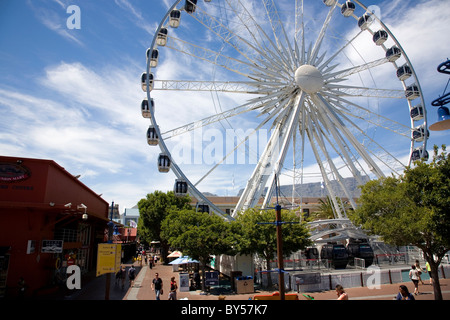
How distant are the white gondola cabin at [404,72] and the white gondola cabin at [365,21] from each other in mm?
5206

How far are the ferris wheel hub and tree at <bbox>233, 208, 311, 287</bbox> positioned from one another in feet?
36.2

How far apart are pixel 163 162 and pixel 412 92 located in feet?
79.6

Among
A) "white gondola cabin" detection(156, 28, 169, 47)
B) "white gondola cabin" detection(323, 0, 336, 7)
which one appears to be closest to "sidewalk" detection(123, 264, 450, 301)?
"white gondola cabin" detection(156, 28, 169, 47)

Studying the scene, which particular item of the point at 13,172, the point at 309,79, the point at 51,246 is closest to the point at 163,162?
the point at 51,246

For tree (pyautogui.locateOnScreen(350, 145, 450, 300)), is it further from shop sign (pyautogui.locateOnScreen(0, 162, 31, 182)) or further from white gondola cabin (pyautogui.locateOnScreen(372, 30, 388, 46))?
shop sign (pyautogui.locateOnScreen(0, 162, 31, 182))

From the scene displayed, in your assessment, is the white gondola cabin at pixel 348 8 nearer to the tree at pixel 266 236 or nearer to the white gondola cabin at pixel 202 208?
the tree at pixel 266 236

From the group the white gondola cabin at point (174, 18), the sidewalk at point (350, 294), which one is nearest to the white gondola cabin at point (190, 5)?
the white gondola cabin at point (174, 18)

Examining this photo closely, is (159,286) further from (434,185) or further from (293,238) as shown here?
(434,185)

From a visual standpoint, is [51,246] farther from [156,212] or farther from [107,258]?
[156,212]

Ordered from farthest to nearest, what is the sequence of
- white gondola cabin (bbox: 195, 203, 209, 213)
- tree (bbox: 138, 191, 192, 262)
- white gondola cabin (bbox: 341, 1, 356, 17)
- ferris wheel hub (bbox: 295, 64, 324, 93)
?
tree (bbox: 138, 191, 192, 262) → white gondola cabin (bbox: 341, 1, 356, 17) → ferris wheel hub (bbox: 295, 64, 324, 93) → white gondola cabin (bbox: 195, 203, 209, 213)

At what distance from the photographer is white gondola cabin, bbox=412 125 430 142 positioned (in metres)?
29.2
